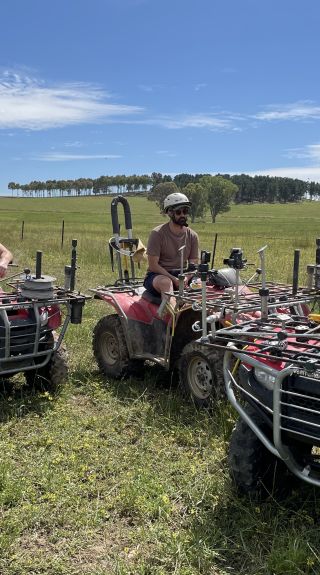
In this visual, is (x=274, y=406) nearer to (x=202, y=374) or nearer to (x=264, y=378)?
(x=264, y=378)

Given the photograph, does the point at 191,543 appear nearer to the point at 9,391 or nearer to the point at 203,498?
the point at 203,498

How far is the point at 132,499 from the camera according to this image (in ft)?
12.3

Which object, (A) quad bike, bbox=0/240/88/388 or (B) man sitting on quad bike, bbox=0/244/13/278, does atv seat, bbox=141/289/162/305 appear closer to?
(A) quad bike, bbox=0/240/88/388

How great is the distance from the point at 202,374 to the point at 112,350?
1.56m

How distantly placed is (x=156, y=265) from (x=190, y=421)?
1.80 m

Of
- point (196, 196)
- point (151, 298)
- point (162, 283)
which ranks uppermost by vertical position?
point (196, 196)

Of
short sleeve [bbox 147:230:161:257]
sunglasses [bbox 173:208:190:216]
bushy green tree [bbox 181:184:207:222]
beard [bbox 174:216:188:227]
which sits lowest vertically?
short sleeve [bbox 147:230:161:257]

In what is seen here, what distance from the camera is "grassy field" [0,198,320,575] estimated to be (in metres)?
3.17

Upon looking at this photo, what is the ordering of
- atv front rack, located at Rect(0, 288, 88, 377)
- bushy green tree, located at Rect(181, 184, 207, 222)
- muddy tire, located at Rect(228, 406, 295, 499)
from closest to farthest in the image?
muddy tire, located at Rect(228, 406, 295, 499), atv front rack, located at Rect(0, 288, 88, 377), bushy green tree, located at Rect(181, 184, 207, 222)

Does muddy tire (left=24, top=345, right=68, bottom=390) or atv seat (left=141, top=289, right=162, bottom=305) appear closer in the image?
muddy tire (left=24, top=345, right=68, bottom=390)

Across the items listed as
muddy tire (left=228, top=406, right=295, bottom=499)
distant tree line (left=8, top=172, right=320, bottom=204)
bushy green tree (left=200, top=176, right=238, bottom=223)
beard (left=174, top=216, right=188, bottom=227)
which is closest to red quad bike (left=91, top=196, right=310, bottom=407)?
beard (left=174, top=216, right=188, bottom=227)

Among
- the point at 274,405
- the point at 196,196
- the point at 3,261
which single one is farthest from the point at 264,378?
the point at 196,196

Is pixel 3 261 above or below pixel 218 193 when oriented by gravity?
below

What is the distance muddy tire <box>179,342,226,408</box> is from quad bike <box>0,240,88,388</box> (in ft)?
3.84
